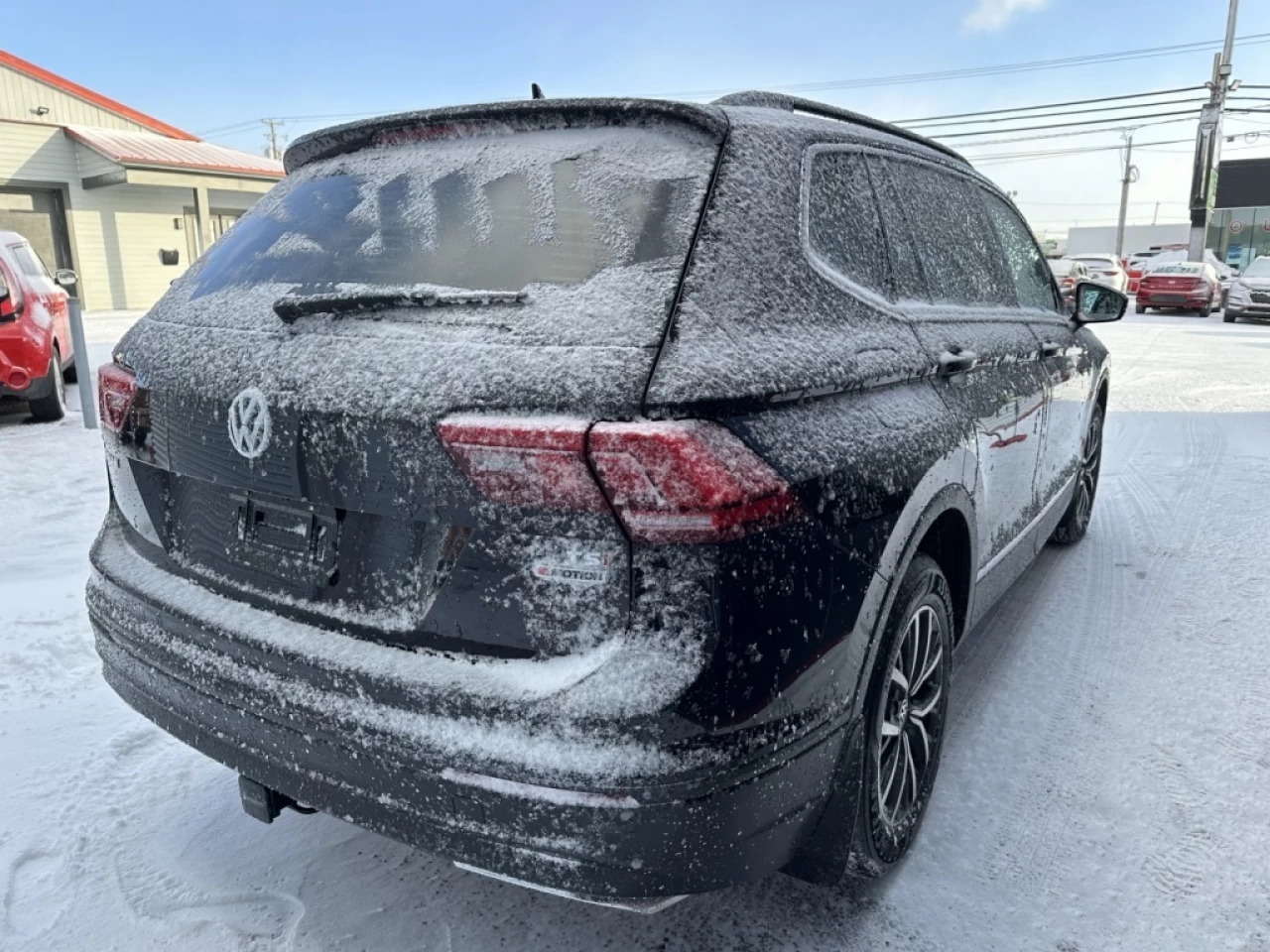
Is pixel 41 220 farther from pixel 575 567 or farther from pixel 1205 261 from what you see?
pixel 1205 261

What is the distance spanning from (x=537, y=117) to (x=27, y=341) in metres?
6.84

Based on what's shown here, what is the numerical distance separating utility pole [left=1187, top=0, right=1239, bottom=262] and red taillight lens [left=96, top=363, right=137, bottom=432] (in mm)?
38411

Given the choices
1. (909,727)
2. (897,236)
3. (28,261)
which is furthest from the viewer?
(28,261)

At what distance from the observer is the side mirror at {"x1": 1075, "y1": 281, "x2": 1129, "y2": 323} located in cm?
412

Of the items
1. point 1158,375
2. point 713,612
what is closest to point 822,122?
point 713,612

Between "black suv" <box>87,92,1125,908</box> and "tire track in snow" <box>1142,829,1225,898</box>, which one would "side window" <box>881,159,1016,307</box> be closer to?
"black suv" <box>87,92,1125,908</box>

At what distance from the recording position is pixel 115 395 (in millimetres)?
2137

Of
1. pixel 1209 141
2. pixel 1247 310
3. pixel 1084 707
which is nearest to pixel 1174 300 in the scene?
pixel 1247 310

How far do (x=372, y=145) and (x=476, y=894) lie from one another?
70.4 inches

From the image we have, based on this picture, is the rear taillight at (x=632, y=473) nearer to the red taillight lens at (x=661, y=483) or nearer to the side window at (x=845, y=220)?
the red taillight lens at (x=661, y=483)

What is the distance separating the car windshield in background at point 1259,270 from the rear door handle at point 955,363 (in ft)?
75.0

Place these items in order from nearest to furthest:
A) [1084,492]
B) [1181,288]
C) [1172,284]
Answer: [1084,492]
[1181,288]
[1172,284]

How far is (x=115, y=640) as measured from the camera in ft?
6.90

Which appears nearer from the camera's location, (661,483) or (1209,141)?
(661,483)
